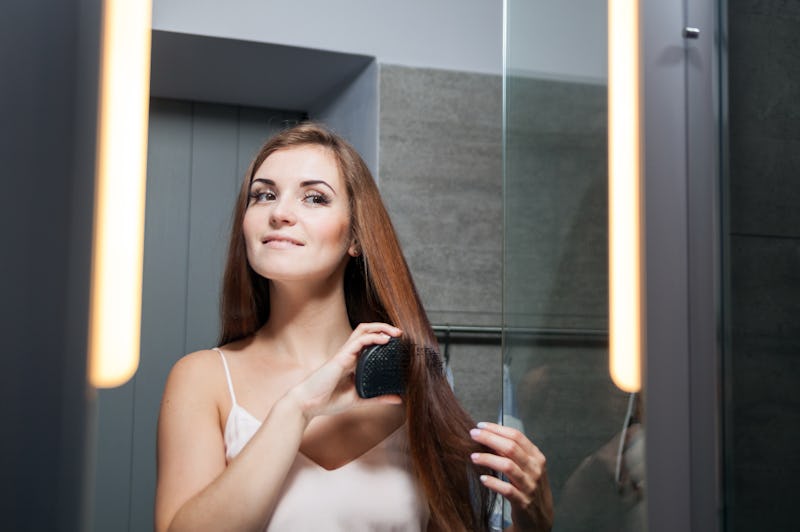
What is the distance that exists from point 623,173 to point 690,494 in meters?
0.30

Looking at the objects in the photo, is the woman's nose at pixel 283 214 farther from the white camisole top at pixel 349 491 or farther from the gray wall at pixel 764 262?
the gray wall at pixel 764 262

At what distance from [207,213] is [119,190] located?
135 cm

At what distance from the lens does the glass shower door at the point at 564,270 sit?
87 cm

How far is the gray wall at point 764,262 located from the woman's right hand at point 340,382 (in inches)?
12.4

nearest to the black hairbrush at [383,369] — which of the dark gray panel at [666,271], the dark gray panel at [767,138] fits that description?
the dark gray panel at [666,271]

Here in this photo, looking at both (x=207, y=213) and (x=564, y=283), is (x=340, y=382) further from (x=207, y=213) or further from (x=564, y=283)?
(x=207, y=213)

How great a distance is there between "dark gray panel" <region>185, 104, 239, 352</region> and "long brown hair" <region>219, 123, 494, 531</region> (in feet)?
3.31

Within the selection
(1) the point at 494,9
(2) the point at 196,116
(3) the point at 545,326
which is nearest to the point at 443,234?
(1) the point at 494,9

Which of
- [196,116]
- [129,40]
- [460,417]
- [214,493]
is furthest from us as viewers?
[196,116]

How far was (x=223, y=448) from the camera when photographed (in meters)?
0.82

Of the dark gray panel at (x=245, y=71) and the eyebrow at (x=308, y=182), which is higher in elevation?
the dark gray panel at (x=245, y=71)

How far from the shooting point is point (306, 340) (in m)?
0.90

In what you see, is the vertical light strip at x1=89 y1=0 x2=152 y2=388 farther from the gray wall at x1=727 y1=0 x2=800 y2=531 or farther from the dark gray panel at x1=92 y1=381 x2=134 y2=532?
the dark gray panel at x1=92 y1=381 x2=134 y2=532

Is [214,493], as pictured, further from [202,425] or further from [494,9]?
[494,9]
